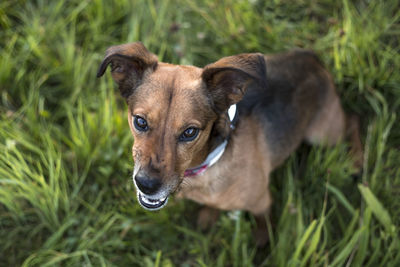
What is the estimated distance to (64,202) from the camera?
3.10 m

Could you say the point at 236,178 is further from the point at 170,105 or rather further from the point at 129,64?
the point at 129,64

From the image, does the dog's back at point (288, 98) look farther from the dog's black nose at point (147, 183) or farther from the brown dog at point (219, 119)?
the dog's black nose at point (147, 183)

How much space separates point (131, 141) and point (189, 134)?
129 cm

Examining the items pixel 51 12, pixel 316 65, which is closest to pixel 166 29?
pixel 51 12

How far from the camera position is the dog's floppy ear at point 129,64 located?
212 centimetres

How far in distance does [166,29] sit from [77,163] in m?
1.76

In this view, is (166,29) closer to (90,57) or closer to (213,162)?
(90,57)

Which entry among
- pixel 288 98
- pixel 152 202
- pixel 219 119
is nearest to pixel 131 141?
pixel 152 202

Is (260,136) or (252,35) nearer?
(260,136)

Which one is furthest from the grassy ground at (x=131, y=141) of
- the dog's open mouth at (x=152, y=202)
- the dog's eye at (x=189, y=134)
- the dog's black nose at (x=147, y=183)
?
the dog's eye at (x=189, y=134)

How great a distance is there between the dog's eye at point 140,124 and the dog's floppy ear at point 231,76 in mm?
442

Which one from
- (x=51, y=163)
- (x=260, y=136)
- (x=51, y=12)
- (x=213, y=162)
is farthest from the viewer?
(x=51, y=12)

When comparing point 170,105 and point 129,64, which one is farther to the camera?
point 129,64

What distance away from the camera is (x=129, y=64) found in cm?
222
